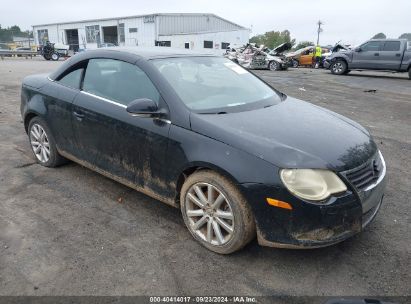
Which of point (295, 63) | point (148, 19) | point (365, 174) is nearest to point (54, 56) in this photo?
point (148, 19)

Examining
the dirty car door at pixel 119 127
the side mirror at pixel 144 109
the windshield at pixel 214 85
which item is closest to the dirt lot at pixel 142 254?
the dirty car door at pixel 119 127

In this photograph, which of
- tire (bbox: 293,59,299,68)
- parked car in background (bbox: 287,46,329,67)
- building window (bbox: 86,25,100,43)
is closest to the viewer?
parked car in background (bbox: 287,46,329,67)

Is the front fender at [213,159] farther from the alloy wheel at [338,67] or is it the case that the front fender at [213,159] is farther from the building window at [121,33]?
the building window at [121,33]

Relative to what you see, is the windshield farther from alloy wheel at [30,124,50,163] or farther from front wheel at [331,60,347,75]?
front wheel at [331,60,347,75]

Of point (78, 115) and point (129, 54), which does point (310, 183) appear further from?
point (78, 115)

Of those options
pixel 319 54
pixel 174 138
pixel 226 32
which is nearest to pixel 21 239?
pixel 174 138

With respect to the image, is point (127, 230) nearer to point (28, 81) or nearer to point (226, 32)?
point (28, 81)

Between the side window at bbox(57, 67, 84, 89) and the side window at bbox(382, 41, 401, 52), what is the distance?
55.9 ft

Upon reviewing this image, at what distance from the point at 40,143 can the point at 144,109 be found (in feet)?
7.44

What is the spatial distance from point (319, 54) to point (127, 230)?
26.0m

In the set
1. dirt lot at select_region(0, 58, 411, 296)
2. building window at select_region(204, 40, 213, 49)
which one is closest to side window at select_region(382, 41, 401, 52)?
dirt lot at select_region(0, 58, 411, 296)

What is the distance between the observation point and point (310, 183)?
2.54 meters

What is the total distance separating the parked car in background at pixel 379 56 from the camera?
17047 millimetres

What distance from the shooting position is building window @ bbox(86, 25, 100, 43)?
160ft
